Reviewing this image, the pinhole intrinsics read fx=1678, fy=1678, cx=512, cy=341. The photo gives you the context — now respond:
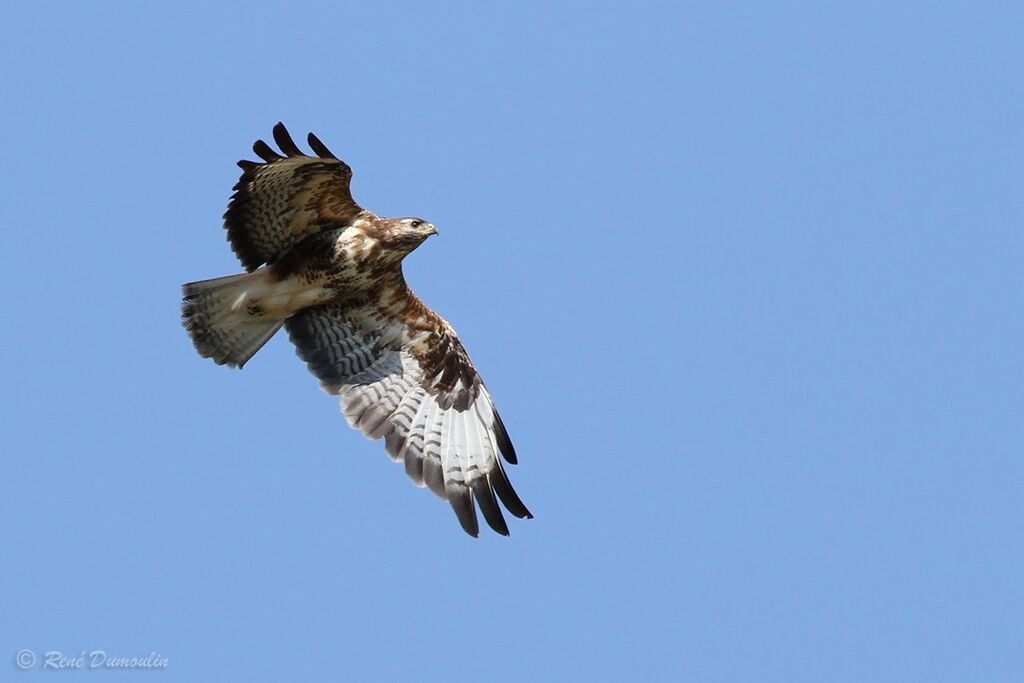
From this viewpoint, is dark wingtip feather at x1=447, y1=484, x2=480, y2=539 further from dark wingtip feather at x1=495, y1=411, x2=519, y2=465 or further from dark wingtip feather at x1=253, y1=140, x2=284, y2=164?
dark wingtip feather at x1=253, y1=140, x2=284, y2=164

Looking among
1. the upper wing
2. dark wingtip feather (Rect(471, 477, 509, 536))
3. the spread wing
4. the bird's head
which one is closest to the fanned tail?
the upper wing

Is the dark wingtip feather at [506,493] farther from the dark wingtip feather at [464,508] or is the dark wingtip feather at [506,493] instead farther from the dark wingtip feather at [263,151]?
the dark wingtip feather at [263,151]

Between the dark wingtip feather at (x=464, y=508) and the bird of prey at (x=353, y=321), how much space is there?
0.03ft

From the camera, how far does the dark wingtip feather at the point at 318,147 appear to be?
11.8m

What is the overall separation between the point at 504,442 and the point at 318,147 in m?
3.05

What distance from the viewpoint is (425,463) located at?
1325 centimetres

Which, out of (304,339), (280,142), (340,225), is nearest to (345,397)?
(304,339)

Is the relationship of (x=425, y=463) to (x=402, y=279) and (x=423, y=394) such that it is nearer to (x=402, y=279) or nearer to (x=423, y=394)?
(x=423, y=394)

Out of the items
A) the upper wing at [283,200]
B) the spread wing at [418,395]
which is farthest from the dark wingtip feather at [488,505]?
the upper wing at [283,200]

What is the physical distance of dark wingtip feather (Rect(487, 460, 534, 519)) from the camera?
13148 millimetres

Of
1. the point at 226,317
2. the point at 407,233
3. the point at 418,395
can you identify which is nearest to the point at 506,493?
the point at 418,395

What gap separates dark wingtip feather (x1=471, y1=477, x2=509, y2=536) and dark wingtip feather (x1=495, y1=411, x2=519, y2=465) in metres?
0.29

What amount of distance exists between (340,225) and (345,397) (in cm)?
151

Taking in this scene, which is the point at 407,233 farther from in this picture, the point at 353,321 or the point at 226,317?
the point at 226,317
